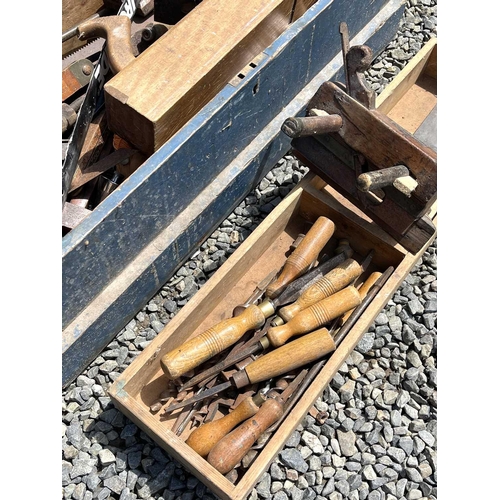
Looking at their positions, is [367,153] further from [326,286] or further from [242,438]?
[242,438]

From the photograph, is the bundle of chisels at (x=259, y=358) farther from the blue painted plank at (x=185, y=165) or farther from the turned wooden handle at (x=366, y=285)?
the blue painted plank at (x=185, y=165)

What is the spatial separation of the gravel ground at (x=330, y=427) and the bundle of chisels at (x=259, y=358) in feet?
0.99

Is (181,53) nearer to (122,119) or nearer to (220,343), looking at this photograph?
(122,119)

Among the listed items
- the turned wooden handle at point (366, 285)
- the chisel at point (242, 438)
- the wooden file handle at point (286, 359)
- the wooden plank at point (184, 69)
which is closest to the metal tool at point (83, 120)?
the wooden plank at point (184, 69)

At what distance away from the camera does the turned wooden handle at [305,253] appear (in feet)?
8.79

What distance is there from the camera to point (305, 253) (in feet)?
8.90

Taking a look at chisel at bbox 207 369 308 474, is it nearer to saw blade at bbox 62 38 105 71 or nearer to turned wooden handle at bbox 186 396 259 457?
turned wooden handle at bbox 186 396 259 457

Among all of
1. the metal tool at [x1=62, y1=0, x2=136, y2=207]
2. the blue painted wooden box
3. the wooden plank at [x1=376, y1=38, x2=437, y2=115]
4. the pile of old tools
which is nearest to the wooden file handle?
the blue painted wooden box

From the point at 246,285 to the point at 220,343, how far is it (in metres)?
0.56

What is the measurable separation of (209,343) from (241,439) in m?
0.39

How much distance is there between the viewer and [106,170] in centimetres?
279

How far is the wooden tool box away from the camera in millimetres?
2195

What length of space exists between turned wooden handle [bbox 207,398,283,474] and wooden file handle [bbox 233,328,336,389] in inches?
5.2

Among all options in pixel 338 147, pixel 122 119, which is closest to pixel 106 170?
pixel 122 119
